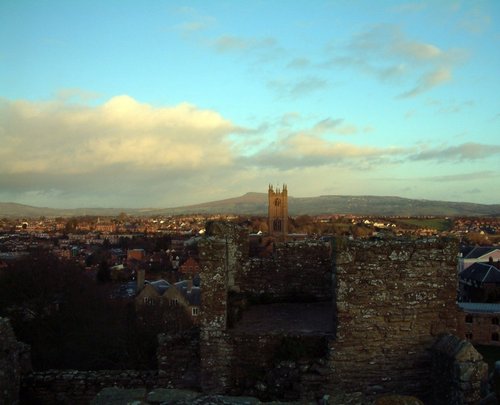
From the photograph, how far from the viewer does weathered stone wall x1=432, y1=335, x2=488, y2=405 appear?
6016 mm

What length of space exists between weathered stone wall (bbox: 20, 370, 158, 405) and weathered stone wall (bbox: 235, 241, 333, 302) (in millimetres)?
2760

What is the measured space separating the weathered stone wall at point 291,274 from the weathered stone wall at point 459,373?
372 cm

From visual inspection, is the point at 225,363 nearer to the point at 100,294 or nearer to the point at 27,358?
the point at 27,358

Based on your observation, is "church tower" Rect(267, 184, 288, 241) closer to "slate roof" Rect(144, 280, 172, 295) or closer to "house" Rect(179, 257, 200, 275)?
"house" Rect(179, 257, 200, 275)

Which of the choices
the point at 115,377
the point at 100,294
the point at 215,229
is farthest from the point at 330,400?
the point at 100,294

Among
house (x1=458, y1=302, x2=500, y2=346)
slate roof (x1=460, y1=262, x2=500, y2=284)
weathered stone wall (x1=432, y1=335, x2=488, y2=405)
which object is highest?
weathered stone wall (x1=432, y1=335, x2=488, y2=405)

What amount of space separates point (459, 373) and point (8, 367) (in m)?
7.31

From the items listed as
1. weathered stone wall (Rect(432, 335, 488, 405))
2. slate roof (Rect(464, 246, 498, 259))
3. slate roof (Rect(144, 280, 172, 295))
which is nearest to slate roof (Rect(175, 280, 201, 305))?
slate roof (Rect(144, 280, 172, 295))

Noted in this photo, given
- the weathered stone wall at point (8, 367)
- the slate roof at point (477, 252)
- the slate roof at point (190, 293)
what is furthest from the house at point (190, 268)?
the weathered stone wall at point (8, 367)

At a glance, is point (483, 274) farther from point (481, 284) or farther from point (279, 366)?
point (279, 366)

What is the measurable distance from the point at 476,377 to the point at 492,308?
39.6 metres

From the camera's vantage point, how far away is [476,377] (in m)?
6.04

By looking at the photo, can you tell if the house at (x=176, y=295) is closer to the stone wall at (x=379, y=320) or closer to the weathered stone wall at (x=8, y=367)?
the weathered stone wall at (x=8, y=367)

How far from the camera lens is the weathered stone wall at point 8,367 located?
320 inches
